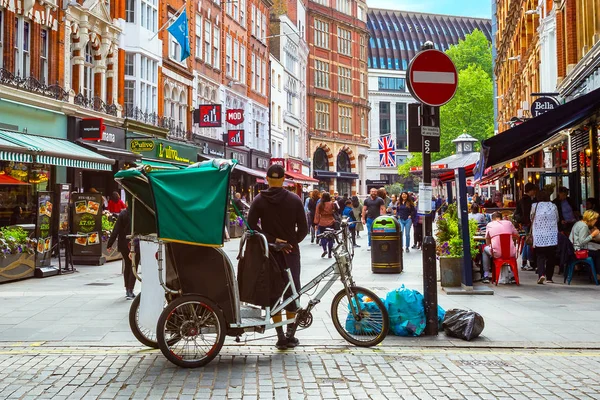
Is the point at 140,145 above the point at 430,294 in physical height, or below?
above

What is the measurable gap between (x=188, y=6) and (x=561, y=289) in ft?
86.8

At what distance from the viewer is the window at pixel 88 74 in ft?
83.3

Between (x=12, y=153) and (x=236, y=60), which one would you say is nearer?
(x=12, y=153)

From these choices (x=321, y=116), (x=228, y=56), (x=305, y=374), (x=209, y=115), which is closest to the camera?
(x=305, y=374)

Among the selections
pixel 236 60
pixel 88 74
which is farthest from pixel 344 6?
pixel 88 74

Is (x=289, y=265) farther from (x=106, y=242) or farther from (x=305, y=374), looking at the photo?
(x=106, y=242)

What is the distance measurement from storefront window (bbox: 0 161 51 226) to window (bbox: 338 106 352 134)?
53.8 metres

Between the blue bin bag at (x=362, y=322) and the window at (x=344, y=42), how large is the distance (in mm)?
68642

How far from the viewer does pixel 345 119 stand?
7519 cm

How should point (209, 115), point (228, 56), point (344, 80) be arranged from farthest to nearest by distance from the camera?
point (344, 80)
point (228, 56)
point (209, 115)

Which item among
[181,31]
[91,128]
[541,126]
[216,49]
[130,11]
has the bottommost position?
[541,126]

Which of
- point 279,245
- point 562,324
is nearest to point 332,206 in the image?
point 562,324

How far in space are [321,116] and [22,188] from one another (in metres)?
51.7

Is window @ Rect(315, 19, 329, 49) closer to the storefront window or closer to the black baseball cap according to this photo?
the storefront window
